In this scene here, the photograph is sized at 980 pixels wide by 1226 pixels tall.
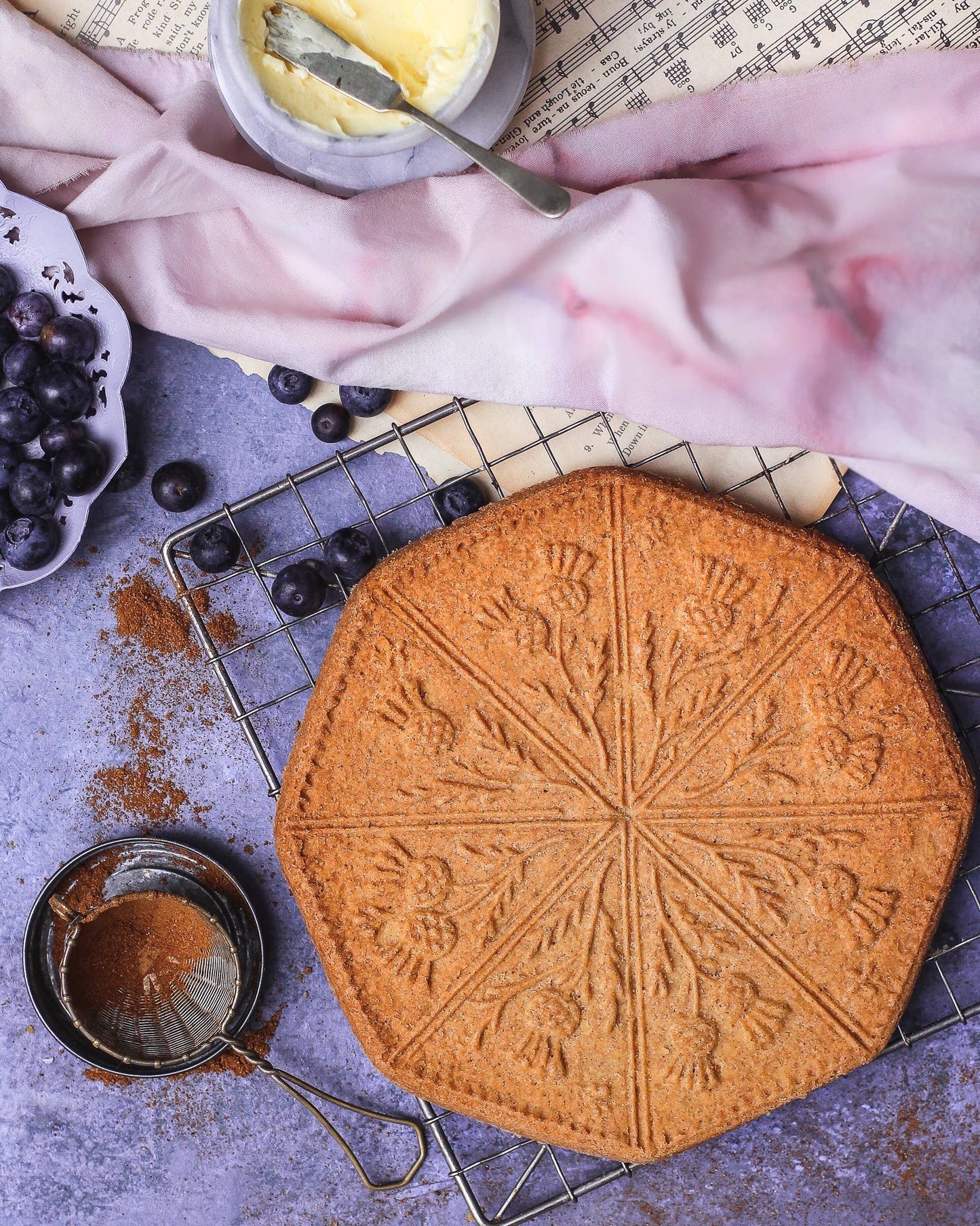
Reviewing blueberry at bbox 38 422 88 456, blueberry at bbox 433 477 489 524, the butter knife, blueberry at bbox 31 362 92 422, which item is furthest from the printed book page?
blueberry at bbox 38 422 88 456

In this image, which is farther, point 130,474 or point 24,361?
point 130,474

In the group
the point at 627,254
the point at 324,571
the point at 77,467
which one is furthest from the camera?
the point at 324,571

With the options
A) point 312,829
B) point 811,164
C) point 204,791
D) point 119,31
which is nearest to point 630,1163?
point 312,829

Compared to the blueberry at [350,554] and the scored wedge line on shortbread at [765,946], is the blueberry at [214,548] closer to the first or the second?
the blueberry at [350,554]

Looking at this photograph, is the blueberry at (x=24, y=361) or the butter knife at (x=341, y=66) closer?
the butter knife at (x=341, y=66)

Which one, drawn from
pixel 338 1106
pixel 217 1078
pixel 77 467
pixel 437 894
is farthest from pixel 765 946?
pixel 77 467

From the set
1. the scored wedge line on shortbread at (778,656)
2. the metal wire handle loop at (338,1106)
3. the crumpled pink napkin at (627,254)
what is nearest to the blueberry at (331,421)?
the crumpled pink napkin at (627,254)

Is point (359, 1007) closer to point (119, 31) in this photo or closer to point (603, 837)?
point (603, 837)

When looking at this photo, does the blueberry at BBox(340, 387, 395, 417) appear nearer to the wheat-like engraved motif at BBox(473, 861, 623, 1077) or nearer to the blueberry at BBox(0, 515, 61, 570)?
the blueberry at BBox(0, 515, 61, 570)

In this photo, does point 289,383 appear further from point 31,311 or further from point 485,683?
point 485,683
